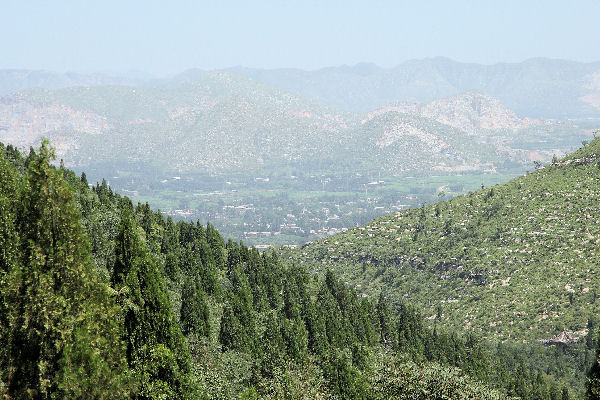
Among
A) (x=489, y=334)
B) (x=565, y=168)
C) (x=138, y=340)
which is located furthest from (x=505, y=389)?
(x=565, y=168)

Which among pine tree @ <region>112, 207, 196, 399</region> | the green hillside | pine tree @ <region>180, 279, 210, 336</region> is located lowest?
the green hillside

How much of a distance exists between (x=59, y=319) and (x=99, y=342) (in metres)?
2.42

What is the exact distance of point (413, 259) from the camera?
→ 477 ft

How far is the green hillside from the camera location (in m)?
108

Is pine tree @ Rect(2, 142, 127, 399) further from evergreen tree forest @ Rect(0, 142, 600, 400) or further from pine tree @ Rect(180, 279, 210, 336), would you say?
pine tree @ Rect(180, 279, 210, 336)

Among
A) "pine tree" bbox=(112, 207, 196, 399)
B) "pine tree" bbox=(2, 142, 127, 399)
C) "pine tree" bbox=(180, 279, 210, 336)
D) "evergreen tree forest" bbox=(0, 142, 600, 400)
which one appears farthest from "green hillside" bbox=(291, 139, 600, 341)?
"pine tree" bbox=(2, 142, 127, 399)

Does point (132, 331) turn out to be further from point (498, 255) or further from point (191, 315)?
point (498, 255)

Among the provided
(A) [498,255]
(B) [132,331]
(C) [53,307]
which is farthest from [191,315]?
(A) [498,255]

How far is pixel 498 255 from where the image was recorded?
422ft

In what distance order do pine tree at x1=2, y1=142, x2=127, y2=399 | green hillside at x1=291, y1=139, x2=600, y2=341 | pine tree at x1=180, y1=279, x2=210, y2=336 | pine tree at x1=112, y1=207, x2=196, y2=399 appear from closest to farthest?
1. pine tree at x1=2, y1=142, x2=127, y2=399
2. pine tree at x1=112, y1=207, x2=196, y2=399
3. pine tree at x1=180, y1=279, x2=210, y2=336
4. green hillside at x1=291, y1=139, x2=600, y2=341

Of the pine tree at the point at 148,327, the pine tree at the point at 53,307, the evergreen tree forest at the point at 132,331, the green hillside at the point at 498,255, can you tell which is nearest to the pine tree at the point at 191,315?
the evergreen tree forest at the point at 132,331

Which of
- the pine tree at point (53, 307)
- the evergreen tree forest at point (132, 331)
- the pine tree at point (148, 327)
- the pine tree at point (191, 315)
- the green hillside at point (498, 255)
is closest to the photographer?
the pine tree at point (53, 307)

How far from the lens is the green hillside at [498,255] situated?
108125mm

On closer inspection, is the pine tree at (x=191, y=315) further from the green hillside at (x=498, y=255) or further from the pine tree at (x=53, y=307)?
the green hillside at (x=498, y=255)
